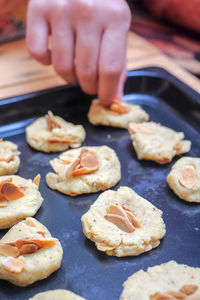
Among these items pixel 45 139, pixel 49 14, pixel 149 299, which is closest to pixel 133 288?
pixel 149 299

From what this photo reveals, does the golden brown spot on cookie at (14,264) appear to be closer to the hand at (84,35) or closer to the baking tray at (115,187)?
the baking tray at (115,187)

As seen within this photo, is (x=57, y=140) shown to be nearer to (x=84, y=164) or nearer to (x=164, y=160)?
(x=84, y=164)

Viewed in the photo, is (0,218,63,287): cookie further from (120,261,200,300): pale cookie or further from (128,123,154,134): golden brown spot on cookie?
(128,123,154,134): golden brown spot on cookie

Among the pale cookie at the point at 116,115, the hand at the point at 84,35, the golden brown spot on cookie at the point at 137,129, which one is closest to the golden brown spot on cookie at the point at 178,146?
A: the golden brown spot on cookie at the point at 137,129

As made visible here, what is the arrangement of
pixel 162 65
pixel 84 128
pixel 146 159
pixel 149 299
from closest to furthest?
pixel 149 299 < pixel 146 159 < pixel 84 128 < pixel 162 65

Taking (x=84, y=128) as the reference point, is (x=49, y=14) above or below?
above

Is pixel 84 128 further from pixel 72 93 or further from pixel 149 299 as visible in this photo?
pixel 149 299
